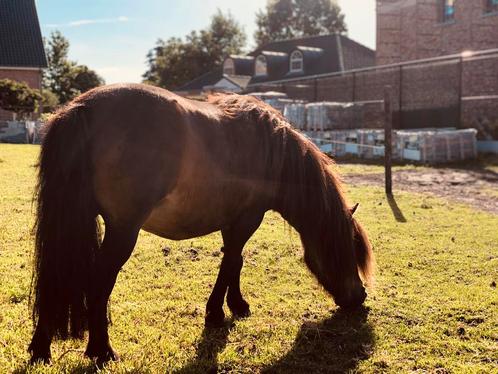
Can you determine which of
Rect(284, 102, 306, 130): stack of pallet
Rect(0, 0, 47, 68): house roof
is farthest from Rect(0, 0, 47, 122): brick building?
Rect(284, 102, 306, 130): stack of pallet

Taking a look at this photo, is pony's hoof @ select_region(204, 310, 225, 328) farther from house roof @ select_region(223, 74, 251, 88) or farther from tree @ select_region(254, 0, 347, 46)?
tree @ select_region(254, 0, 347, 46)

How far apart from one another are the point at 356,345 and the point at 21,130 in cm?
2641

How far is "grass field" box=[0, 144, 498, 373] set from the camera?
10.6 feet

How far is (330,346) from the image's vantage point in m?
3.51

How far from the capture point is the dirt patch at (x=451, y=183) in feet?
33.7

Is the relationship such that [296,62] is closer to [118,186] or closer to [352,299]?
[352,299]

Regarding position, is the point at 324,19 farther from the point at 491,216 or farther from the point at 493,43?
the point at 491,216

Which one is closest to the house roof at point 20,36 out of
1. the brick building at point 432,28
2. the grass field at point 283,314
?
the brick building at point 432,28

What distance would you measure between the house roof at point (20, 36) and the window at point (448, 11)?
2564 cm

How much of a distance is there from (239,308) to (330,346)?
2.91 feet

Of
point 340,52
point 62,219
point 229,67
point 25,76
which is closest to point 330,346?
point 62,219

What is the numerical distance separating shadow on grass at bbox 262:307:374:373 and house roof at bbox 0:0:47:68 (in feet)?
112

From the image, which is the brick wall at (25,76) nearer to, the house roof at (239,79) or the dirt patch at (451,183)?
the house roof at (239,79)

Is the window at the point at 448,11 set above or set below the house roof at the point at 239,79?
above
